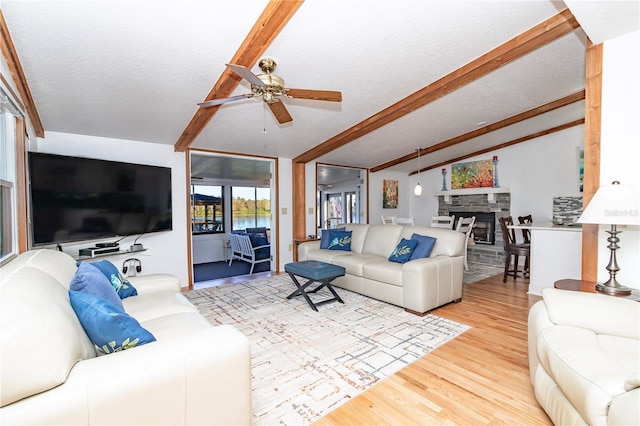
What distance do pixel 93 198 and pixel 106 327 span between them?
2841mm

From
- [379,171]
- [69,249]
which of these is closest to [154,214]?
[69,249]

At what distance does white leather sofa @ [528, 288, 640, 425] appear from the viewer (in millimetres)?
1151

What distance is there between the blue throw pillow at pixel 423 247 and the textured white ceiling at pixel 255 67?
6.00ft

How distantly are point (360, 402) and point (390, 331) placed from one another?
1105 mm

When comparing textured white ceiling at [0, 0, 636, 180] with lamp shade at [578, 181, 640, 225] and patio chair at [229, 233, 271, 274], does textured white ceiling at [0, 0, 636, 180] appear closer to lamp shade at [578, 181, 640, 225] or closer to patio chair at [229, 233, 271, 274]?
lamp shade at [578, 181, 640, 225]

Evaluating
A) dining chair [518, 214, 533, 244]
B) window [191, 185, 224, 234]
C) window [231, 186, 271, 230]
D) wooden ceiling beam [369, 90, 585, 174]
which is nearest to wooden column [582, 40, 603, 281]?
wooden ceiling beam [369, 90, 585, 174]

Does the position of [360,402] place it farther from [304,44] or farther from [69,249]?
[69,249]

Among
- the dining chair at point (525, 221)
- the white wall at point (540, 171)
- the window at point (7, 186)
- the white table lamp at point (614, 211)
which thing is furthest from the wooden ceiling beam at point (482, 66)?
the window at point (7, 186)

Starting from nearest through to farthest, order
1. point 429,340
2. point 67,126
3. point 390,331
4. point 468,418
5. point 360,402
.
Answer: point 468,418
point 360,402
point 429,340
point 390,331
point 67,126

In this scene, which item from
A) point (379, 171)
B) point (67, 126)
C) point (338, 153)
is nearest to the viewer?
point (67, 126)

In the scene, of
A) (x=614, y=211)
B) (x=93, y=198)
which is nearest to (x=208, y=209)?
(x=93, y=198)

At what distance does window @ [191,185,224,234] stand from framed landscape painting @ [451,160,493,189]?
231 inches

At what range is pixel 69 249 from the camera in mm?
3650

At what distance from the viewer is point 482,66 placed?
9.57ft
